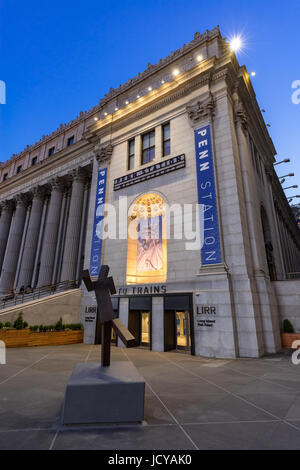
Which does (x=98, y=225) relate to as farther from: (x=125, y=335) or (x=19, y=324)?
(x=125, y=335)

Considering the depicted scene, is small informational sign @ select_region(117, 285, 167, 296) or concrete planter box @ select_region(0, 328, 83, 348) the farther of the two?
small informational sign @ select_region(117, 285, 167, 296)

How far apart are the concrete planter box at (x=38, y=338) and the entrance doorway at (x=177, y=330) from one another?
293 inches

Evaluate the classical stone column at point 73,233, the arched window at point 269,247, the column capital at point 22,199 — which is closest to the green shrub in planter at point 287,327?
the arched window at point 269,247

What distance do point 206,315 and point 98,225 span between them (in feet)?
39.0

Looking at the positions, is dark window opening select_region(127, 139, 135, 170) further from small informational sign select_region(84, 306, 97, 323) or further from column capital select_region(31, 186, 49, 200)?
column capital select_region(31, 186, 49, 200)

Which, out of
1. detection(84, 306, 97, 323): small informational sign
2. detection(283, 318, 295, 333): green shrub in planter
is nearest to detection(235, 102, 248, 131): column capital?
detection(283, 318, 295, 333): green shrub in planter

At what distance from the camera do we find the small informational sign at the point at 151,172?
17.5 m

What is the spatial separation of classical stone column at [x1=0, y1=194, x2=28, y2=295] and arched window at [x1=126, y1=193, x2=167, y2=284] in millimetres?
20899

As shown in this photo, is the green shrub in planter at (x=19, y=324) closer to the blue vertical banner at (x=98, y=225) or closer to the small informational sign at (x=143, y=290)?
the blue vertical banner at (x=98, y=225)

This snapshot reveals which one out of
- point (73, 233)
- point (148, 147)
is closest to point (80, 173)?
point (73, 233)

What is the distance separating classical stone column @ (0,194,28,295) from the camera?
1204 inches

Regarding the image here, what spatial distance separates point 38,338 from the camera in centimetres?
1564

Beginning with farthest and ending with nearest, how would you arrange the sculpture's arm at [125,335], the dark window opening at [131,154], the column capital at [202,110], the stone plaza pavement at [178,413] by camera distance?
the dark window opening at [131,154]
the column capital at [202,110]
the sculpture's arm at [125,335]
the stone plaza pavement at [178,413]

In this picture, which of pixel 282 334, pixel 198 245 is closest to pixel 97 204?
pixel 198 245
